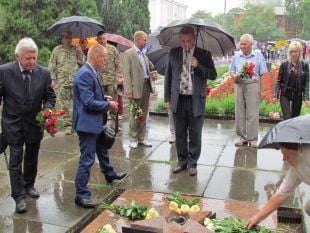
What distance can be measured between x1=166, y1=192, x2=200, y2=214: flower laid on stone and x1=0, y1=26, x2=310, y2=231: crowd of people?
87 centimetres

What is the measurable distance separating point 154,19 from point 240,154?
3023 inches

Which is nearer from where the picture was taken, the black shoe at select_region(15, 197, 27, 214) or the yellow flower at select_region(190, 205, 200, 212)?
the yellow flower at select_region(190, 205, 200, 212)

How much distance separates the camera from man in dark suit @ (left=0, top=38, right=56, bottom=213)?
476cm

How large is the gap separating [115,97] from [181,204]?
4.20 metres

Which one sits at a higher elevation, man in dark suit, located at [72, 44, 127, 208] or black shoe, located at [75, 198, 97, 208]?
man in dark suit, located at [72, 44, 127, 208]

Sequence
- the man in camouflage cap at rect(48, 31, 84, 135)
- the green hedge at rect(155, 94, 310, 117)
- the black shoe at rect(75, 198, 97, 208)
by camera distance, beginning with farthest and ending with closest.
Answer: the green hedge at rect(155, 94, 310, 117), the man in camouflage cap at rect(48, 31, 84, 135), the black shoe at rect(75, 198, 97, 208)

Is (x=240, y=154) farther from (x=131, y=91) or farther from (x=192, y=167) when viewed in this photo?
(x=131, y=91)

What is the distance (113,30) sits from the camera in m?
25.5

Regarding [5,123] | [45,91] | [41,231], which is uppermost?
[45,91]

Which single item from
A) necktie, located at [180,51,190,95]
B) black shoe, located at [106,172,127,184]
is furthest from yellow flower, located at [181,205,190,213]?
necktie, located at [180,51,190,95]

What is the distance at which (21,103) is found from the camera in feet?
15.8

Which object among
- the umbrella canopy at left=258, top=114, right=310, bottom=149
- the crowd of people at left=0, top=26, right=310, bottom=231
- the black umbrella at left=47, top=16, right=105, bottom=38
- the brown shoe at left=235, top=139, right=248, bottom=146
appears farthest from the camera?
the black umbrella at left=47, top=16, right=105, bottom=38

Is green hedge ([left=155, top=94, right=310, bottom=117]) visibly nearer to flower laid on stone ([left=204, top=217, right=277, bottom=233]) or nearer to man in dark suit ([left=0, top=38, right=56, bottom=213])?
man in dark suit ([left=0, top=38, right=56, bottom=213])

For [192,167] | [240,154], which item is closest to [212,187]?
[192,167]
